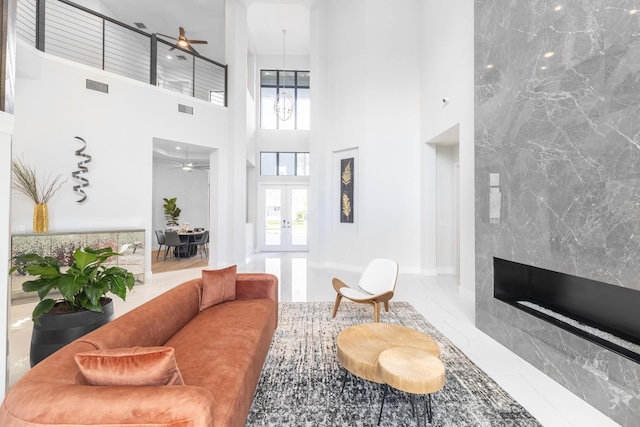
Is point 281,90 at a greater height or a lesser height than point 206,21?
lesser

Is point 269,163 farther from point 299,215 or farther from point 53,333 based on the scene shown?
point 53,333

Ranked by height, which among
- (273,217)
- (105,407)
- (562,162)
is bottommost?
(105,407)

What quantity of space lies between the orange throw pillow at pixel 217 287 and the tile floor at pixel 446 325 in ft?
4.89

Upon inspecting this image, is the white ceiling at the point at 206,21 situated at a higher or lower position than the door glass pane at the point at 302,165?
higher

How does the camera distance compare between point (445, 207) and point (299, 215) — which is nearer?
point (445, 207)

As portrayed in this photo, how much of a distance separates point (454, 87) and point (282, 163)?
6.24 m

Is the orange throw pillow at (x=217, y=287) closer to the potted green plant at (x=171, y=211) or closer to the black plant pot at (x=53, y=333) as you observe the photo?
the black plant pot at (x=53, y=333)

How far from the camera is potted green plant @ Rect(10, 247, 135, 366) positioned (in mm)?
2062

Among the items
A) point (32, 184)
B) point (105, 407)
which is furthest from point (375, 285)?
point (32, 184)

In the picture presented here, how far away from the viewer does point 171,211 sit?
32.9ft

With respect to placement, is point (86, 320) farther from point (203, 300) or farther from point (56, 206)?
point (56, 206)

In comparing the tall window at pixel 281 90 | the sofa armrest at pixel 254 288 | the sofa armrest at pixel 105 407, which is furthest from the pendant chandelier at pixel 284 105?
the sofa armrest at pixel 105 407

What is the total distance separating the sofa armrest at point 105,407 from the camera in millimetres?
1019

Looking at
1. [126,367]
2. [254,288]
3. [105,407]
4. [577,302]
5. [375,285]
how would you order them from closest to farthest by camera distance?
[105,407] < [126,367] < [577,302] < [254,288] < [375,285]
